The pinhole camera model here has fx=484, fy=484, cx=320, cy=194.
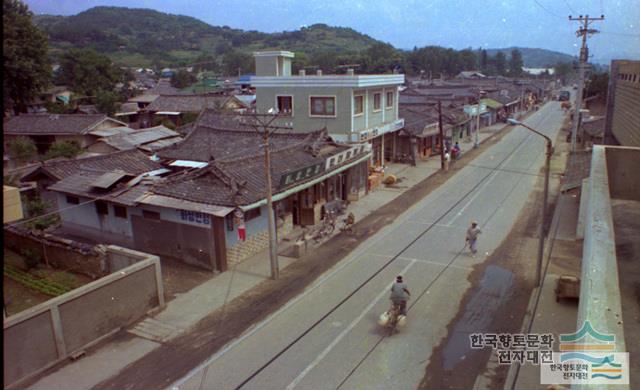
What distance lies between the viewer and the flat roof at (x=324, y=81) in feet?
108

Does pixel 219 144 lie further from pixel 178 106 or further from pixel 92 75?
pixel 92 75

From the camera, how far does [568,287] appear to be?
16047 millimetres

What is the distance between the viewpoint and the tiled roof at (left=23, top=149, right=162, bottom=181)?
25.0 meters

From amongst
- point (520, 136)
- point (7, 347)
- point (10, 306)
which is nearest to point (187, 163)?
point (10, 306)

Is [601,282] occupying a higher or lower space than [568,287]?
higher

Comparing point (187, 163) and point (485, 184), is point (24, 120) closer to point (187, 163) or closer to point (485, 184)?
point (187, 163)

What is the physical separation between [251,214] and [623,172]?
16071 millimetres

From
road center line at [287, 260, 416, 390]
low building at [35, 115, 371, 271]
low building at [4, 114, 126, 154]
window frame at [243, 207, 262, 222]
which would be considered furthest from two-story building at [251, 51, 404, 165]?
road center line at [287, 260, 416, 390]

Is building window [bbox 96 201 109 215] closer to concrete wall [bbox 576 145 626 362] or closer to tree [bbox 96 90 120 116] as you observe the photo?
concrete wall [bbox 576 145 626 362]

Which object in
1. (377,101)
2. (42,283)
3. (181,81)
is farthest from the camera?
(181,81)

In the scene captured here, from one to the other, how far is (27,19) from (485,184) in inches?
1605

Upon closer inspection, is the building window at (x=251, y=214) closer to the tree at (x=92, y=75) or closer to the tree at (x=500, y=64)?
the tree at (x=92, y=75)

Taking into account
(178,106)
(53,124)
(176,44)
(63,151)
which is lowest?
(63,151)

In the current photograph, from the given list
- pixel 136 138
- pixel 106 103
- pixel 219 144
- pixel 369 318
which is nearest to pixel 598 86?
pixel 219 144
